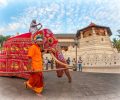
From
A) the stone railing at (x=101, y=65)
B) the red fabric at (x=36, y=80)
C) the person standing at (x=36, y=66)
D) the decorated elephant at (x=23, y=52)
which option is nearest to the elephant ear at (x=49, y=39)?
the decorated elephant at (x=23, y=52)

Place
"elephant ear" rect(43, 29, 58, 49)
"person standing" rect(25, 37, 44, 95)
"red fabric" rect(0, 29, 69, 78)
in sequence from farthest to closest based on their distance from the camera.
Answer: "red fabric" rect(0, 29, 69, 78), "elephant ear" rect(43, 29, 58, 49), "person standing" rect(25, 37, 44, 95)

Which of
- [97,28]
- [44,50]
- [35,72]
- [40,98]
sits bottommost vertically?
[40,98]

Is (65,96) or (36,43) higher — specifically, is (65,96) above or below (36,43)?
below

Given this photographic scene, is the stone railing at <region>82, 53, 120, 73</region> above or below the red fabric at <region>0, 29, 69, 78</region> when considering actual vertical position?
below

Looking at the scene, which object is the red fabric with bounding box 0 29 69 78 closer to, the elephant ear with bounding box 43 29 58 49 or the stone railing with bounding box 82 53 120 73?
the elephant ear with bounding box 43 29 58 49

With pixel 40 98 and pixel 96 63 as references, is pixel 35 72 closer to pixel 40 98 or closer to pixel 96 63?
pixel 40 98

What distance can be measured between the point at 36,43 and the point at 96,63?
10700 mm

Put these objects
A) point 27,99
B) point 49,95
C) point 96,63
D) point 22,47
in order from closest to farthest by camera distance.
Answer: point 27,99, point 49,95, point 22,47, point 96,63

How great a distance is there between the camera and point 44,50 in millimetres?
5406

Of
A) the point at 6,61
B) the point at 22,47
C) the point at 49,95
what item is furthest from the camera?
the point at 6,61

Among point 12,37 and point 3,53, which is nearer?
point 12,37

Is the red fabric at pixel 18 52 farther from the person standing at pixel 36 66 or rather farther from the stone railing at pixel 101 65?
the stone railing at pixel 101 65

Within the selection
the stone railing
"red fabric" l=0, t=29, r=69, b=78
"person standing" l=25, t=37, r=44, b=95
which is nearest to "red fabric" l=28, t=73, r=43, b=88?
"person standing" l=25, t=37, r=44, b=95

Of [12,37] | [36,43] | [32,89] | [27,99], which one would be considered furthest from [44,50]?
[12,37]
